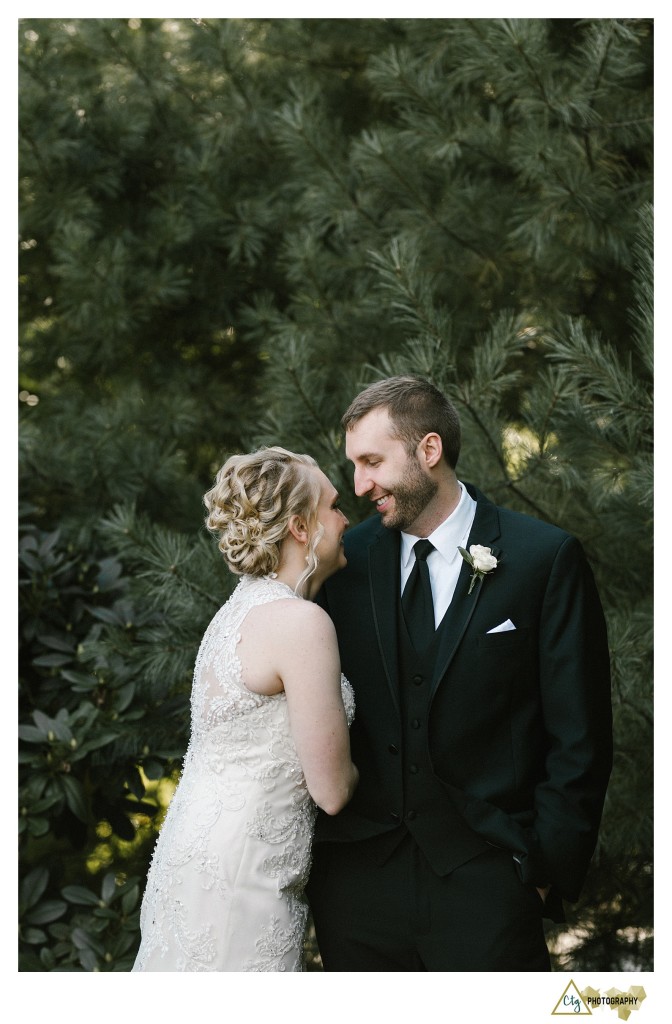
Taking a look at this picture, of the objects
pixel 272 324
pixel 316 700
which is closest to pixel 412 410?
pixel 316 700

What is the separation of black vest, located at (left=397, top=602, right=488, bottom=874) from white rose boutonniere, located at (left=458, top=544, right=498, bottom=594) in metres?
0.12

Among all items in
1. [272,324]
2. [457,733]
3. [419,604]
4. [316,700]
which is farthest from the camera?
[272,324]

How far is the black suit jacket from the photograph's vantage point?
2043 millimetres

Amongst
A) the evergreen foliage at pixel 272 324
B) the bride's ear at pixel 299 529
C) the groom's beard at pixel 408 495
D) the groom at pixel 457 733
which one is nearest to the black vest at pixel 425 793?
the groom at pixel 457 733

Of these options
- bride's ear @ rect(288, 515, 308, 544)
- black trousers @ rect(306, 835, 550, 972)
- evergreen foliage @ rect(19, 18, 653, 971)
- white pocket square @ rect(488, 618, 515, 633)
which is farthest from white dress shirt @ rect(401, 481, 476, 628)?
black trousers @ rect(306, 835, 550, 972)

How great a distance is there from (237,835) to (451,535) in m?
0.85

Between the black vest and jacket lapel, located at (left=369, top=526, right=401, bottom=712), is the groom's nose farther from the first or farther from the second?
the black vest

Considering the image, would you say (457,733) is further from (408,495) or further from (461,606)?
(408,495)

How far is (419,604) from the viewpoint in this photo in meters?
2.17

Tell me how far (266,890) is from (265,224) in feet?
8.36

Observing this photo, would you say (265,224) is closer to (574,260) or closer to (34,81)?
(34,81)

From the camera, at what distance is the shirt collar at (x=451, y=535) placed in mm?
2225

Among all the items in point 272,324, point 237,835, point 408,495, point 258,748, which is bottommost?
point 237,835
